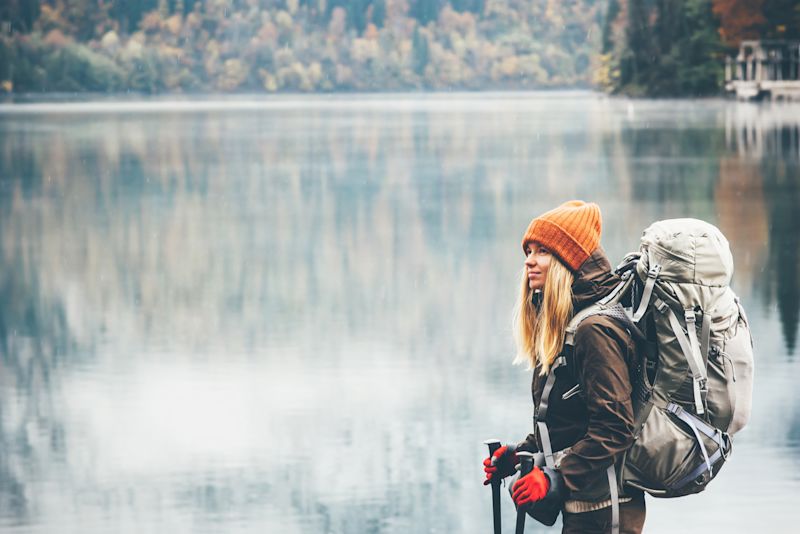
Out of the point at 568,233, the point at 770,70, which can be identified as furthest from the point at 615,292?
the point at 770,70

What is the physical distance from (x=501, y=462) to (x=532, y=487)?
1.08 feet

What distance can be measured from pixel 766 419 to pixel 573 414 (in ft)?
15.4

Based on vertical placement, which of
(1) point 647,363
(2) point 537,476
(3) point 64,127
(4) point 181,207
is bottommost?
(3) point 64,127

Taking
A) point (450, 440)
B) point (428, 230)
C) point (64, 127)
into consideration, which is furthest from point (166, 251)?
point (64, 127)

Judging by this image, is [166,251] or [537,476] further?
[166,251]

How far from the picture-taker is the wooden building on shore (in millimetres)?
79188

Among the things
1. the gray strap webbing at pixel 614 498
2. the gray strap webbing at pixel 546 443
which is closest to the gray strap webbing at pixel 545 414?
the gray strap webbing at pixel 546 443

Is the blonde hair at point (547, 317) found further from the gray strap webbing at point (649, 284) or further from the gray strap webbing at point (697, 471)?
the gray strap webbing at point (697, 471)

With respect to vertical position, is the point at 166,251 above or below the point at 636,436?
below

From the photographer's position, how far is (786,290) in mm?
12922

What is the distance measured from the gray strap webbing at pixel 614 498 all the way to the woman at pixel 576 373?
0.01 metres

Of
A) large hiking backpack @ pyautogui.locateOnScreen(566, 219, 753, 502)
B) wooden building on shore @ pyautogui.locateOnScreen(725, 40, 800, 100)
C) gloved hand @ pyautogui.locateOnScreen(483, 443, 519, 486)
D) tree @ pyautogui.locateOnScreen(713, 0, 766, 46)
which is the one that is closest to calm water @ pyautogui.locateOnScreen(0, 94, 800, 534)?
gloved hand @ pyautogui.locateOnScreen(483, 443, 519, 486)

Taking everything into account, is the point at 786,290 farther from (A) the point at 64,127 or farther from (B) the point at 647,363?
(A) the point at 64,127

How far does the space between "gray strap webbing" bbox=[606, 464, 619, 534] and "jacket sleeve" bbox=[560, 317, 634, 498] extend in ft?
0.17
